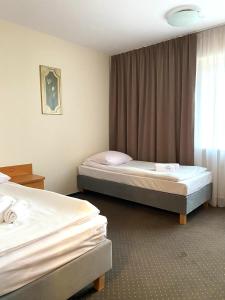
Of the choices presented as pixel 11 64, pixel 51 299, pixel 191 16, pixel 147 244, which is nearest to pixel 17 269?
pixel 51 299

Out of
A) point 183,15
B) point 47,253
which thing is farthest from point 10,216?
point 183,15

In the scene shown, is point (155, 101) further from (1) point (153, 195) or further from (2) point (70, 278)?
A: (2) point (70, 278)

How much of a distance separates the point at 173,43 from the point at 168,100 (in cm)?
85

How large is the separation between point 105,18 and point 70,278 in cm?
283

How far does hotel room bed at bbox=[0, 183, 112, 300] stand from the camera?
4.10 ft

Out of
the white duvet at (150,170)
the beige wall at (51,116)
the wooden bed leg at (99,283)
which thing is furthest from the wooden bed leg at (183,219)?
the beige wall at (51,116)

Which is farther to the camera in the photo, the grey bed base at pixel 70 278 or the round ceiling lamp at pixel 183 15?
the round ceiling lamp at pixel 183 15

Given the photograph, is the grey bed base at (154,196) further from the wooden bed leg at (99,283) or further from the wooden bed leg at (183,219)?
the wooden bed leg at (99,283)

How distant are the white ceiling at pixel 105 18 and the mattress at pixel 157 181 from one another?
6.41ft

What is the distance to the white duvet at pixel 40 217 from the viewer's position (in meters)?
1.34

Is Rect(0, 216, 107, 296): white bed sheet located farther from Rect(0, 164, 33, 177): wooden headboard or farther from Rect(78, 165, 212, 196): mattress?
Rect(0, 164, 33, 177): wooden headboard

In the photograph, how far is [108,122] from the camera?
4.58 m

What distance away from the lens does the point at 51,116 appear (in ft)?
11.9

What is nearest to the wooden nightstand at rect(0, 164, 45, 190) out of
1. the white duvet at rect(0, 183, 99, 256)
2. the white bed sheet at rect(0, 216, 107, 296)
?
the white duvet at rect(0, 183, 99, 256)
